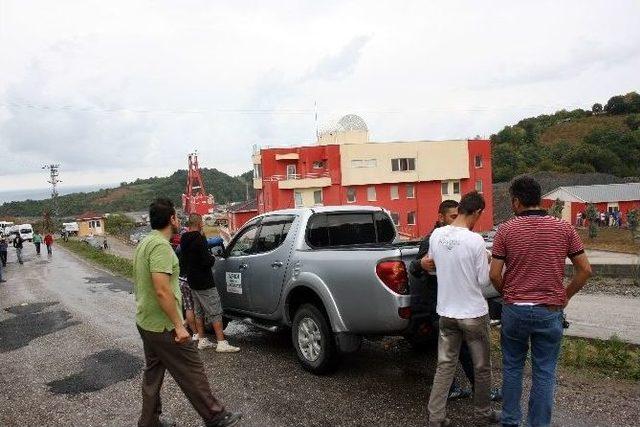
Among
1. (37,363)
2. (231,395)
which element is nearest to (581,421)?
(231,395)

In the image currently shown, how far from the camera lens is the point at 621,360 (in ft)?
19.0

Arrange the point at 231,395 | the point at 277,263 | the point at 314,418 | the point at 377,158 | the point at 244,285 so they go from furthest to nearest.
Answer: the point at 377,158 → the point at 244,285 → the point at 277,263 → the point at 231,395 → the point at 314,418

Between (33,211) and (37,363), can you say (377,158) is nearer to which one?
(37,363)

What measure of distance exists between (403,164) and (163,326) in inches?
1903

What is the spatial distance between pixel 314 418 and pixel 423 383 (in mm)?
1384

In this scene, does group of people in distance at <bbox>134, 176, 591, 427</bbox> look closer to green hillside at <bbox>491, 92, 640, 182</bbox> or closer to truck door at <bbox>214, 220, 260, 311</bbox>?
truck door at <bbox>214, 220, 260, 311</bbox>

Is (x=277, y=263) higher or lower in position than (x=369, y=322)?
higher

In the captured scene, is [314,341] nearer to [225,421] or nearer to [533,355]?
[225,421]

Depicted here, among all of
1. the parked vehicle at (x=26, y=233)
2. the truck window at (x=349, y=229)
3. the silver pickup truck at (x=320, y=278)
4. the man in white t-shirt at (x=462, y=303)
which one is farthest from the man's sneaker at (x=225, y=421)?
the parked vehicle at (x=26, y=233)

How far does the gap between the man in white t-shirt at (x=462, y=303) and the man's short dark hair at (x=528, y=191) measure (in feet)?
1.22

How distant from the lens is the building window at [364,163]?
165 feet

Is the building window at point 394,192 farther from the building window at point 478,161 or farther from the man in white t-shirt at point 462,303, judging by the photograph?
the man in white t-shirt at point 462,303

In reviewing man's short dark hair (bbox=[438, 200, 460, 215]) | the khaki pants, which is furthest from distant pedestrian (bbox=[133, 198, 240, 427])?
man's short dark hair (bbox=[438, 200, 460, 215])

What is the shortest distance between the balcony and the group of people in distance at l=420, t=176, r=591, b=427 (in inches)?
1786
